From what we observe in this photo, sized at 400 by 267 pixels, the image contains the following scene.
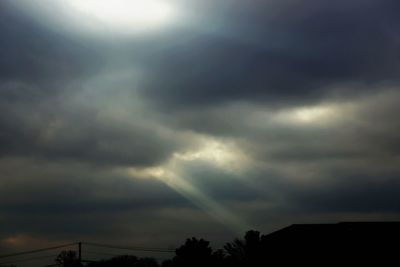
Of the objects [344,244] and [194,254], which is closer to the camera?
[344,244]

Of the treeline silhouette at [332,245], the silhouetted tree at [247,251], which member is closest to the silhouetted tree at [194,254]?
the silhouetted tree at [247,251]

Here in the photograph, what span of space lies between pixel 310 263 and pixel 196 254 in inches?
1590

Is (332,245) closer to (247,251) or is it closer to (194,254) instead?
(247,251)

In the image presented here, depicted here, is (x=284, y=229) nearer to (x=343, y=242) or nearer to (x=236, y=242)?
(x=343, y=242)

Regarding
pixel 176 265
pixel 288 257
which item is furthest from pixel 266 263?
pixel 176 265

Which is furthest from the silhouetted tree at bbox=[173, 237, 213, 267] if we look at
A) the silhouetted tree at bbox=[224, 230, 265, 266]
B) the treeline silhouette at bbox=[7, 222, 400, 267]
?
the treeline silhouette at bbox=[7, 222, 400, 267]

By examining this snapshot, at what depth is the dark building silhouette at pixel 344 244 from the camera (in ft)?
200

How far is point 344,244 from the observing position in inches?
2440

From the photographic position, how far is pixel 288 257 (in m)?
65.6

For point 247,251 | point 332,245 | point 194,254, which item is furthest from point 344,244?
point 194,254

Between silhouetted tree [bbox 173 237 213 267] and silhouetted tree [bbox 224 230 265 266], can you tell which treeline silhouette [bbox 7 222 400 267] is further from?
silhouetted tree [bbox 173 237 213 267]

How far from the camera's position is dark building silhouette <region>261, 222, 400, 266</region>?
61.0 meters

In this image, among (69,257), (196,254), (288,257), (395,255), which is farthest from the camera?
(69,257)

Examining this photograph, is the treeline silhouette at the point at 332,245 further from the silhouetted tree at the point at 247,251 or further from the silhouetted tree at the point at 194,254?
the silhouetted tree at the point at 194,254
